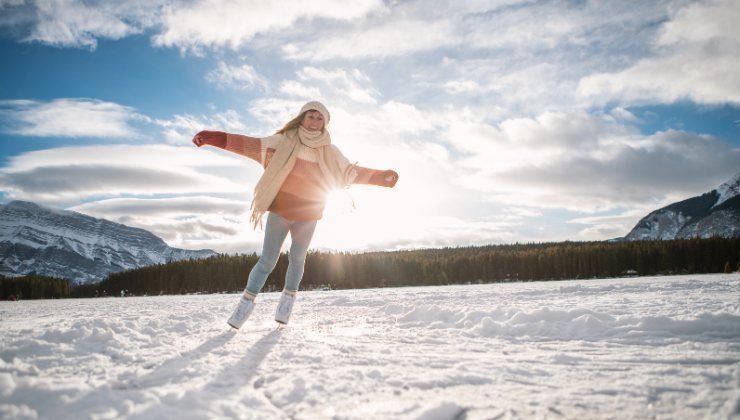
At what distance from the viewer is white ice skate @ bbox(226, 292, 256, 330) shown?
3.78 metres

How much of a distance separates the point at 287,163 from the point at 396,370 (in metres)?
2.92

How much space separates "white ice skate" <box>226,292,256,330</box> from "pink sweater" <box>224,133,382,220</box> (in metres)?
0.93

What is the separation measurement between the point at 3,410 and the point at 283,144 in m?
3.40

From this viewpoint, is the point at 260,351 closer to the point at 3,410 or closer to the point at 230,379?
the point at 230,379

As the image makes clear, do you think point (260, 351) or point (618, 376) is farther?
point (260, 351)

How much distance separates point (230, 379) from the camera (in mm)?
1896

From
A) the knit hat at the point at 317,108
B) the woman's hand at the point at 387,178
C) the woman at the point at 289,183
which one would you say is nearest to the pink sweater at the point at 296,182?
the woman at the point at 289,183

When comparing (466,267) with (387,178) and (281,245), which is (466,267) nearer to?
(387,178)

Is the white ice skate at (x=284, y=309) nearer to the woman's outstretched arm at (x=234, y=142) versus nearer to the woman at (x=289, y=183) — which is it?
the woman at (x=289, y=183)

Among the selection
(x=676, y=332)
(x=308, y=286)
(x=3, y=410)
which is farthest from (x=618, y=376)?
(x=308, y=286)

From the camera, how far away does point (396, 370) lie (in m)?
2.02

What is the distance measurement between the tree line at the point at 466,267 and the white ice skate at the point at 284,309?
28.9 metres

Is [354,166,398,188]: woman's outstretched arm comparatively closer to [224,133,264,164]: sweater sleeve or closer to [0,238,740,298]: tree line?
[224,133,264,164]: sweater sleeve

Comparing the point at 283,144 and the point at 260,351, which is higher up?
the point at 283,144
